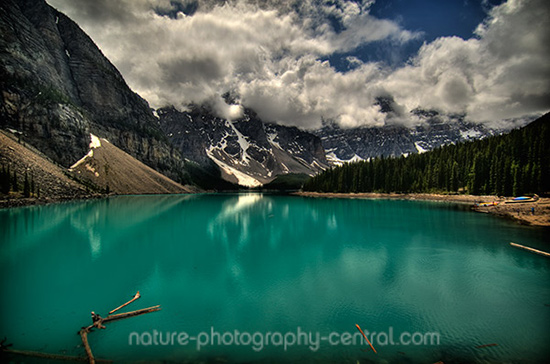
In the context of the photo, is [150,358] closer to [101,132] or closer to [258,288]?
[258,288]

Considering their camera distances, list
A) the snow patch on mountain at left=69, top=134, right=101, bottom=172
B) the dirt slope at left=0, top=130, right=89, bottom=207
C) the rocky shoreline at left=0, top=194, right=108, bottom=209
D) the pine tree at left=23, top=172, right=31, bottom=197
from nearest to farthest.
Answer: the rocky shoreline at left=0, top=194, right=108, bottom=209 < the pine tree at left=23, top=172, right=31, bottom=197 < the dirt slope at left=0, top=130, right=89, bottom=207 < the snow patch on mountain at left=69, top=134, right=101, bottom=172

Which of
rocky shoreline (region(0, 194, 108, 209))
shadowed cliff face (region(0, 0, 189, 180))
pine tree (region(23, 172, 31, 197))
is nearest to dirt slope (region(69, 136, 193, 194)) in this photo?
shadowed cliff face (region(0, 0, 189, 180))

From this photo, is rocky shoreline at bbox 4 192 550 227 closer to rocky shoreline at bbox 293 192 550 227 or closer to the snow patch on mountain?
rocky shoreline at bbox 293 192 550 227

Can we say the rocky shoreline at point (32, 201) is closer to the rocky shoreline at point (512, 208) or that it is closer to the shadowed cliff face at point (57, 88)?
the shadowed cliff face at point (57, 88)

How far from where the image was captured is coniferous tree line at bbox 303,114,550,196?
2527 inches

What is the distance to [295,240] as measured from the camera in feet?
103

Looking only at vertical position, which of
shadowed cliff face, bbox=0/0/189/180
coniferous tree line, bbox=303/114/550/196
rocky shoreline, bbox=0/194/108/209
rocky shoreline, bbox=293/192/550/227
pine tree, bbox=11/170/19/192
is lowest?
rocky shoreline, bbox=0/194/108/209

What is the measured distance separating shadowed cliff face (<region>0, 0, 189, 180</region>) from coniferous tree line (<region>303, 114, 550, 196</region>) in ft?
431

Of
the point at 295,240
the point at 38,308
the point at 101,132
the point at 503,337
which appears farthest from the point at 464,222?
the point at 101,132

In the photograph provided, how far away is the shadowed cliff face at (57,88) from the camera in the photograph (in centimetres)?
11050

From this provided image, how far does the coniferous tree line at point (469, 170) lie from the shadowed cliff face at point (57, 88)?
13139cm

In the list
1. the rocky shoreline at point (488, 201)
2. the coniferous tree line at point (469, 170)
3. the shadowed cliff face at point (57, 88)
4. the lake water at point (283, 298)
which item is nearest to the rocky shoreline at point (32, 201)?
the rocky shoreline at point (488, 201)

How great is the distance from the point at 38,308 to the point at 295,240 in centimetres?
2347

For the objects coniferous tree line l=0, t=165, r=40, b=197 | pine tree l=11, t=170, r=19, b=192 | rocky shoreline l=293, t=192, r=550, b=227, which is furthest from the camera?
pine tree l=11, t=170, r=19, b=192
